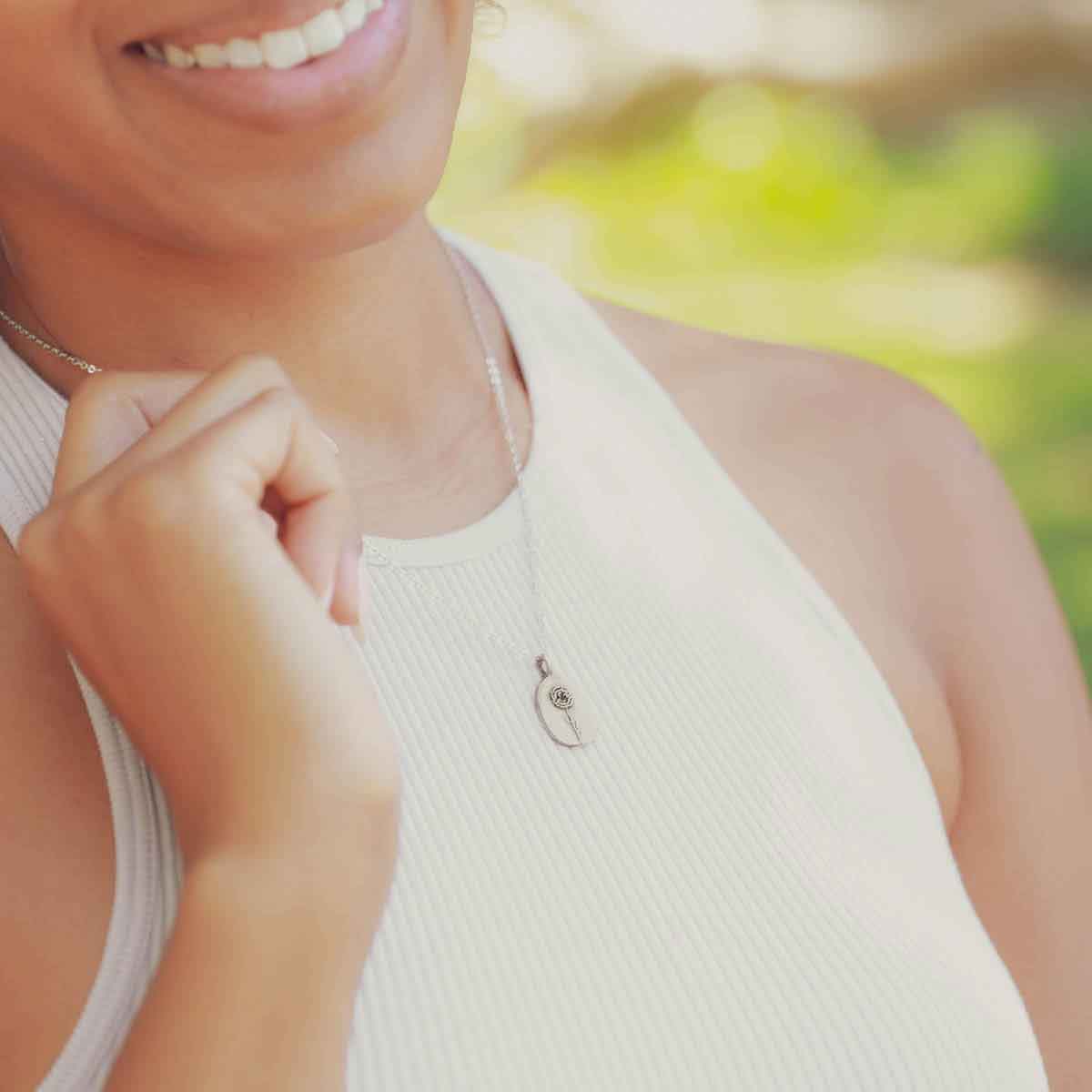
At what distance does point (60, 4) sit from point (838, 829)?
0.86 m

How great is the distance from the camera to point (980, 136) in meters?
6.36

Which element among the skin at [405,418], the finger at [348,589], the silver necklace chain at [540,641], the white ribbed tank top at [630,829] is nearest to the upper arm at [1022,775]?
the skin at [405,418]

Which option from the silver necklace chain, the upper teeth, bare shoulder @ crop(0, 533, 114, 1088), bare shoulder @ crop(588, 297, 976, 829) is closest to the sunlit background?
bare shoulder @ crop(588, 297, 976, 829)

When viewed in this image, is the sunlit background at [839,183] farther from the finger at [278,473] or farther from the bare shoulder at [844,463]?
the finger at [278,473]

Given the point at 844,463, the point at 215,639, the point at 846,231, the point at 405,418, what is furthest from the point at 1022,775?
the point at 846,231

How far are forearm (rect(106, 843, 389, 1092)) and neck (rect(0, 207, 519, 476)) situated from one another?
0.53 meters

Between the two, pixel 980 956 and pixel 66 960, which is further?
pixel 980 956

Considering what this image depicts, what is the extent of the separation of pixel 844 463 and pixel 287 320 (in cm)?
59

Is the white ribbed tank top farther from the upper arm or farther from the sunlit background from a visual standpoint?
the sunlit background

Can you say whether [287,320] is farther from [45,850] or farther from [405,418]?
[45,850]

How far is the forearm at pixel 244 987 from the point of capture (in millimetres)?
1223

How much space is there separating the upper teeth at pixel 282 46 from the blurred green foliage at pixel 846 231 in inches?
137

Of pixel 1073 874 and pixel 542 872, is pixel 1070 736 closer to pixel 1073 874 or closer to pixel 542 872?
pixel 1073 874

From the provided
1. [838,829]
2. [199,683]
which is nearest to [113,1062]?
[199,683]
